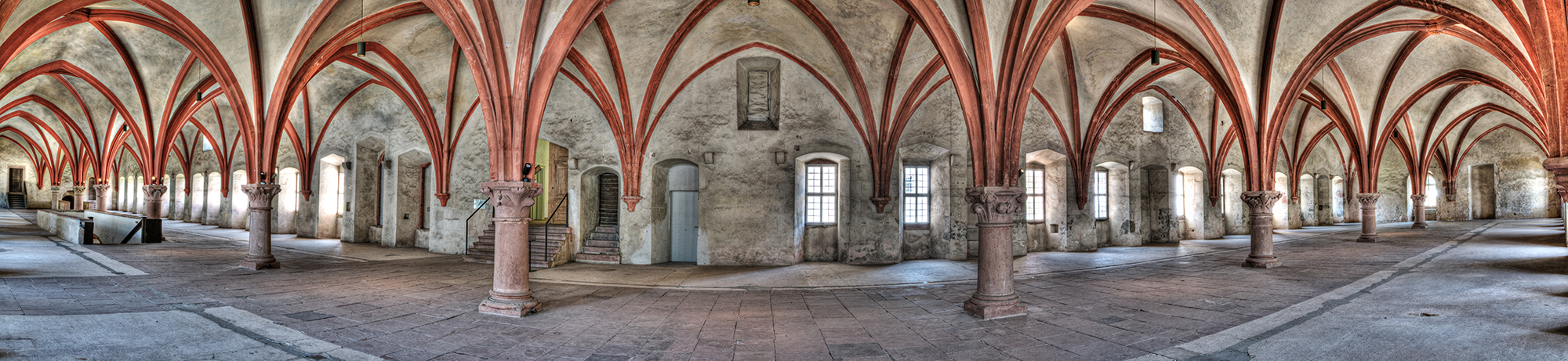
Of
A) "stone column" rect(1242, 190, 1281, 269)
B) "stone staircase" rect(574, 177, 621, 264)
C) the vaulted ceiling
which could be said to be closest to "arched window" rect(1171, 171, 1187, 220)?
the vaulted ceiling

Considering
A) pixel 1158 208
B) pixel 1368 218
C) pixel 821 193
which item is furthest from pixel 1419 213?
pixel 821 193

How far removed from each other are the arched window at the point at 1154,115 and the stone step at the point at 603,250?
53.8ft

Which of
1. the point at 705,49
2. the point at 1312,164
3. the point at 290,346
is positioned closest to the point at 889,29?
the point at 705,49

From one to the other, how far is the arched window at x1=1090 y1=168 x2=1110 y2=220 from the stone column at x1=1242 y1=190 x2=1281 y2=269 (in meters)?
6.70

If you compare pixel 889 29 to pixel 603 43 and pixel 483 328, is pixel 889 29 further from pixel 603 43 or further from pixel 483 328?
pixel 483 328

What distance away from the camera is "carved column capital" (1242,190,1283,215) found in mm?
12156

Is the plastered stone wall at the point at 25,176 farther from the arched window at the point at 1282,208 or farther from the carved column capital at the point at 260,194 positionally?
the arched window at the point at 1282,208

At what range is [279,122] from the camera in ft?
38.7

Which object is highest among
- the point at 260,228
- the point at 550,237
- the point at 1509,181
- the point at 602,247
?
the point at 1509,181

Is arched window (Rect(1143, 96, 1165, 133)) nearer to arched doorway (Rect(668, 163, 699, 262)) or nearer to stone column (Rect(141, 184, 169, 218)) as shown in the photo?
arched doorway (Rect(668, 163, 699, 262))

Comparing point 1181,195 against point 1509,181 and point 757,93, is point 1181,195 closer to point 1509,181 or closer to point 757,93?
point 757,93

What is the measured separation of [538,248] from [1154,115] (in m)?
18.6

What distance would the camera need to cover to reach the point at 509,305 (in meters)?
7.71

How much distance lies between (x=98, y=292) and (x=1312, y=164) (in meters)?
37.4
